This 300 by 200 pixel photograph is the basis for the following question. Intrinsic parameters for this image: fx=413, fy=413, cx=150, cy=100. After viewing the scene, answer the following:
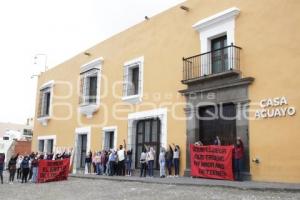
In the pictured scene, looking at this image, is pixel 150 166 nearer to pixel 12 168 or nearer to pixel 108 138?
pixel 108 138

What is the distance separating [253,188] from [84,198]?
431 centimetres

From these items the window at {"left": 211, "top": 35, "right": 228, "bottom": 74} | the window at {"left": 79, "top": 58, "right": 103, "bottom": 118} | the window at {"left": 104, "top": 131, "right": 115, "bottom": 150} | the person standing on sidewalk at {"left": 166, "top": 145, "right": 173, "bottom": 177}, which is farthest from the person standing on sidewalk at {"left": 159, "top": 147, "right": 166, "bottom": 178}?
the window at {"left": 79, "top": 58, "right": 103, "bottom": 118}

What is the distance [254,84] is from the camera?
42.1 ft

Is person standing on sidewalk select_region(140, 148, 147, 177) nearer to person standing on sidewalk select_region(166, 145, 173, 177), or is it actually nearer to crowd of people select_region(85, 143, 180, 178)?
crowd of people select_region(85, 143, 180, 178)

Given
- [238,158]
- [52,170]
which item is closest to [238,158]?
[238,158]

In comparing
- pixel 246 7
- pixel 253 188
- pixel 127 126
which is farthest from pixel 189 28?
pixel 253 188

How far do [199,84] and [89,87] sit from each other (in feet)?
28.0

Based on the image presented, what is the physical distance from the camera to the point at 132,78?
61.9 feet

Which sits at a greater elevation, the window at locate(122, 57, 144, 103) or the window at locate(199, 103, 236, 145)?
the window at locate(122, 57, 144, 103)

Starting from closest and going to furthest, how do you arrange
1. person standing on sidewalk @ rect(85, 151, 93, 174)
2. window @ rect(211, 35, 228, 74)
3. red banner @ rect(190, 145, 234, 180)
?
red banner @ rect(190, 145, 234, 180)
window @ rect(211, 35, 228, 74)
person standing on sidewalk @ rect(85, 151, 93, 174)

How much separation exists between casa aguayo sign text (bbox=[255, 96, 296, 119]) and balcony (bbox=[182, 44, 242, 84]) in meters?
1.54

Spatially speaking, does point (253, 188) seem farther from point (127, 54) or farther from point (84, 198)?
point (127, 54)

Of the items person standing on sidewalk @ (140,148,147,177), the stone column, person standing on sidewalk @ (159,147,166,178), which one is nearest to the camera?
the stone column

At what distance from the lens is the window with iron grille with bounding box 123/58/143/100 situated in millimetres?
18094
